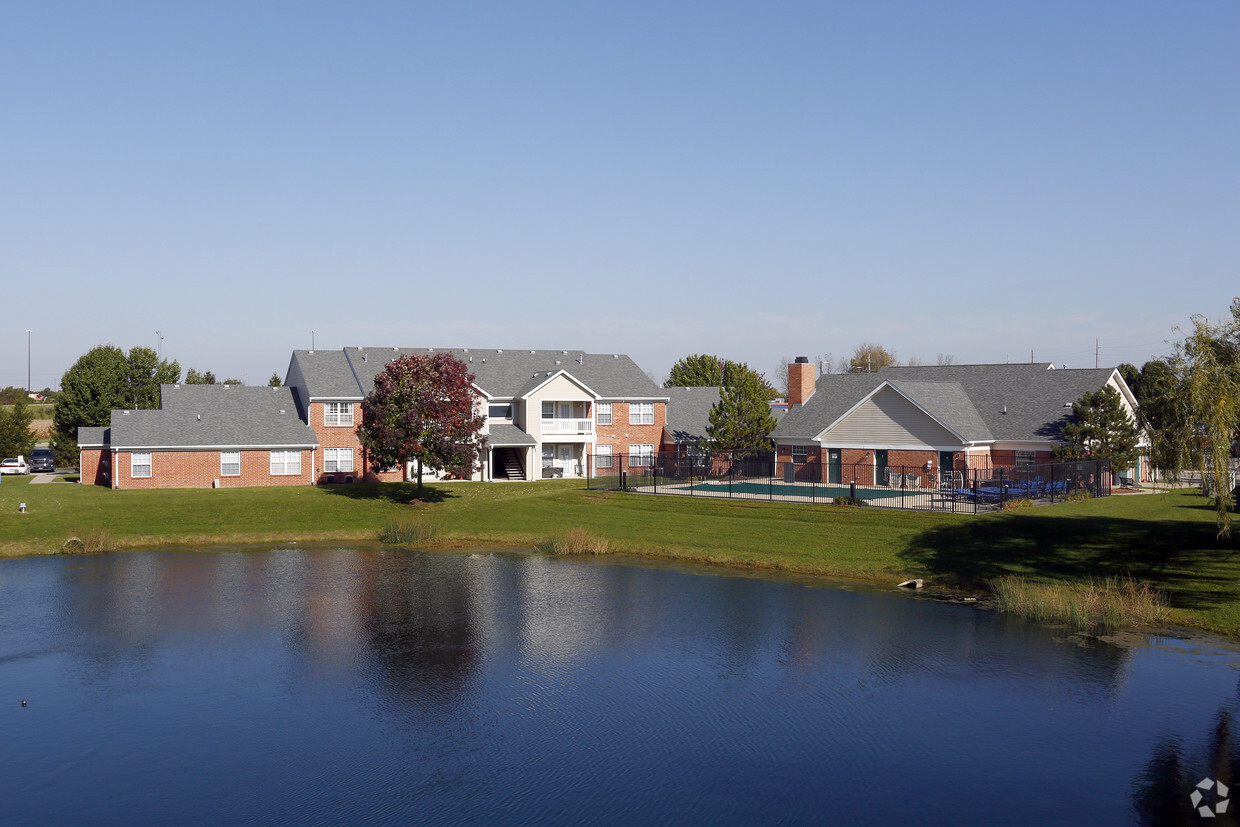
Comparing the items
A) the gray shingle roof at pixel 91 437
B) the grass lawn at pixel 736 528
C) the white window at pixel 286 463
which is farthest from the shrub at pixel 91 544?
the gray shingle roof at pixel 91 437

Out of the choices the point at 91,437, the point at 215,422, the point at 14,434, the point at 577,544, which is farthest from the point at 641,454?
the point at 14,434

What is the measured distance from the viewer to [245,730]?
1973 cm

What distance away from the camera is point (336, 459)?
2414 inches

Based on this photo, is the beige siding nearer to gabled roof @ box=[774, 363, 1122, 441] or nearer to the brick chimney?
gabled roof @ box=[774, 363, 1122, 441]

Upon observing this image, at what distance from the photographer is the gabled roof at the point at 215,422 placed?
187ft

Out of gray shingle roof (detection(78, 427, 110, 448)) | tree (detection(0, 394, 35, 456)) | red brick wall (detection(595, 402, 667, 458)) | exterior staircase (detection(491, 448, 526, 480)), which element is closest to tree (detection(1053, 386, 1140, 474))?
red brick wall (detection(595, 402, 667, 458))

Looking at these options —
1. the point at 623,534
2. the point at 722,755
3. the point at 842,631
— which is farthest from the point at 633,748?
the point at 623,534

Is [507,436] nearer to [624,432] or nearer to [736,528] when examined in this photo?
[624,432]

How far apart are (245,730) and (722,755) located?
9777 millimetres

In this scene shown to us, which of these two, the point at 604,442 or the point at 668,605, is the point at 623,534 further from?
the point at 604,442

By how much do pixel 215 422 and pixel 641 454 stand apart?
2787 cm

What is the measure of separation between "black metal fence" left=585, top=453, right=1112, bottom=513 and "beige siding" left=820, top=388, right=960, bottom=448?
1.55 meters

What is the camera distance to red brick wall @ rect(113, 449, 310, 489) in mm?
55938

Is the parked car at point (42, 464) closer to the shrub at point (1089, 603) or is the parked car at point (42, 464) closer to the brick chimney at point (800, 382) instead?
the brick chimney at point (800, 382)
